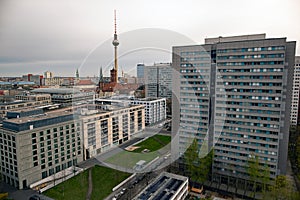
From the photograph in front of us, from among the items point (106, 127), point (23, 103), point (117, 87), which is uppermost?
point (117, 87)

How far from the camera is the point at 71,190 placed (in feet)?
16.9

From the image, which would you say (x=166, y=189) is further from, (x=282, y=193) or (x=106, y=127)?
(x=106, y=127)

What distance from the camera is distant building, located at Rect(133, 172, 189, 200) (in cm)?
427

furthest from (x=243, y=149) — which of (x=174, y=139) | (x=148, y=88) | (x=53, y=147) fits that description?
(x=148, y=88)

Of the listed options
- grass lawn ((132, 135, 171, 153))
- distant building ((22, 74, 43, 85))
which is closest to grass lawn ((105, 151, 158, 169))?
grass lawn ((132, 135, 171, 153))

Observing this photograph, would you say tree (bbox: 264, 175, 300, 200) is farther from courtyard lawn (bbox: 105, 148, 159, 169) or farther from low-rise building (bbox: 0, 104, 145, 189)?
low-rise building (bbox: 0, 104, 145, 189)

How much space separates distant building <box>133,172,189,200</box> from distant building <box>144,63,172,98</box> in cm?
1213

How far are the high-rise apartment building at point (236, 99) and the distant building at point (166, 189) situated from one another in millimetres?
1460

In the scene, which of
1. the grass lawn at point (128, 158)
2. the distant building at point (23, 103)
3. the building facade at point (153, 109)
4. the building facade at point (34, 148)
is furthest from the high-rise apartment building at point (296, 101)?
the distant building at point (23, 103)

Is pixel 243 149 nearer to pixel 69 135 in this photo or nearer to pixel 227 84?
pixel 227 84

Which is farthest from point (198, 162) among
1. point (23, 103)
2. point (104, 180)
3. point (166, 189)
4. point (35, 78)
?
point (35, 78)

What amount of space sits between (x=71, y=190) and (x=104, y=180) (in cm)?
94

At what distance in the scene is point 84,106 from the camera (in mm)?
7719

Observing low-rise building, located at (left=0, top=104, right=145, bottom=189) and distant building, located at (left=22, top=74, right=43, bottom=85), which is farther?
distant building, located at (left=22, top=74, right=43, bottom=85)
